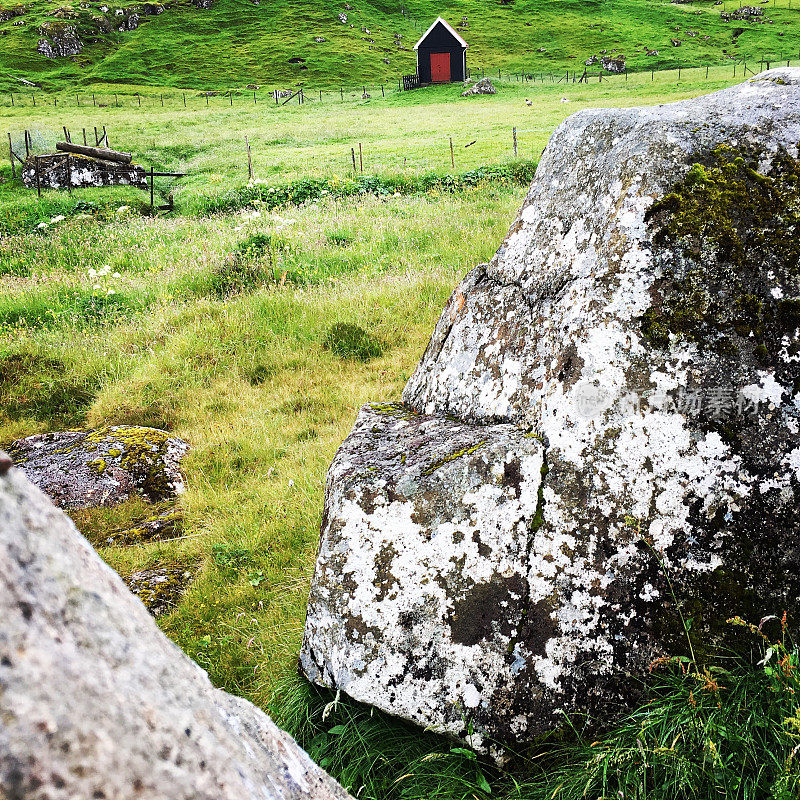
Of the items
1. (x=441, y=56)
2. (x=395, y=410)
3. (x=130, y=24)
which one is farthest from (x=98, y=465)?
(x=130, y=24)

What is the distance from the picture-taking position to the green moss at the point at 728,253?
130 inches

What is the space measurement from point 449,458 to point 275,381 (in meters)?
5.60

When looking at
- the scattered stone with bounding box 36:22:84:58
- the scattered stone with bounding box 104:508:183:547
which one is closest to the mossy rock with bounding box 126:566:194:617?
the scattered stone with bounding box 104:508:183:547

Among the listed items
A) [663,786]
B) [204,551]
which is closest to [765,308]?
[663,786]

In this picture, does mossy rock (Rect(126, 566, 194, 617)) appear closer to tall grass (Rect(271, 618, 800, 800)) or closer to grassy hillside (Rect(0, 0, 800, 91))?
tall grass (Rect(271, 618, 800, 800))

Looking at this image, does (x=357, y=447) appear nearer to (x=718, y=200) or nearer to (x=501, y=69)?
(x=718, y=200)

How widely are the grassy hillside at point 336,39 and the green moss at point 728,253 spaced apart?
287ft

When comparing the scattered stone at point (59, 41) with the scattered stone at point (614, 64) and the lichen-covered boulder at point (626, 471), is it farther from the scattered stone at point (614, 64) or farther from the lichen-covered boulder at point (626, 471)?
the lichen-covered boulder at point (626, 471)

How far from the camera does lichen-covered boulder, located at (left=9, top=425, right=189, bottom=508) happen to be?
6.72m

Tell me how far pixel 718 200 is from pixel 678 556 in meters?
2.02

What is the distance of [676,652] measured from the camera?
9.64 feet

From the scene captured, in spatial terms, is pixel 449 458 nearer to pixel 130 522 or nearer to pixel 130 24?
pixel 130 522

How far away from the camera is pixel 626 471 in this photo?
3201 mm

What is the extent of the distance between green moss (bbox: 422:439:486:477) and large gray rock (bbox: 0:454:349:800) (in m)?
2.03
